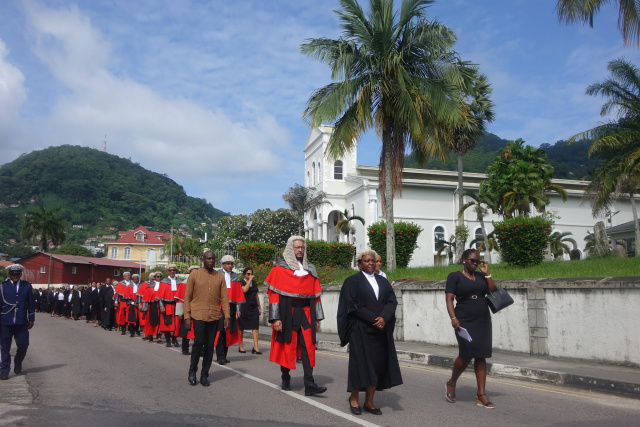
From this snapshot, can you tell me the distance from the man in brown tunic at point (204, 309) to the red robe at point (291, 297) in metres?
1.19

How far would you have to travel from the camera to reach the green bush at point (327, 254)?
3047cm

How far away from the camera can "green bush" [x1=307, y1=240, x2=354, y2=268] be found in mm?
30469

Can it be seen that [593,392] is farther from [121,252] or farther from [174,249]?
[121,252]

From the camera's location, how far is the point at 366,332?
6211mm

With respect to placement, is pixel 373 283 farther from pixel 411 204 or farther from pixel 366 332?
pixel 411 204

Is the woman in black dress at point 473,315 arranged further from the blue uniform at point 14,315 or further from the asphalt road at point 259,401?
the blue uniform at point 14,315

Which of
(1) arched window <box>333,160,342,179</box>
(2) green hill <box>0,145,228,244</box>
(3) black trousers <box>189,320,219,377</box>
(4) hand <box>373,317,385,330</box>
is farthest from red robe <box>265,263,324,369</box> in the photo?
(2) green hill <box>0,145,228,244</box>

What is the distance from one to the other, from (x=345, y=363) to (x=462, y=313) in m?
4.88

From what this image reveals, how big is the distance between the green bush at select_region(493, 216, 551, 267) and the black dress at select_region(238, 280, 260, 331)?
10.4m

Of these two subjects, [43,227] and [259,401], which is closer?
[259,401]

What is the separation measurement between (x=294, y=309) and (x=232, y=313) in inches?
184

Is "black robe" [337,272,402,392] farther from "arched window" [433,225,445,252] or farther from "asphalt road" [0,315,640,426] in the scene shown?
"arched window" [433,225,445,252]

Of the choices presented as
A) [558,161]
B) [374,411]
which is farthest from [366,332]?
[558,161]

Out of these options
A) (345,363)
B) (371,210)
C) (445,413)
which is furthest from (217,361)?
(371,210)
